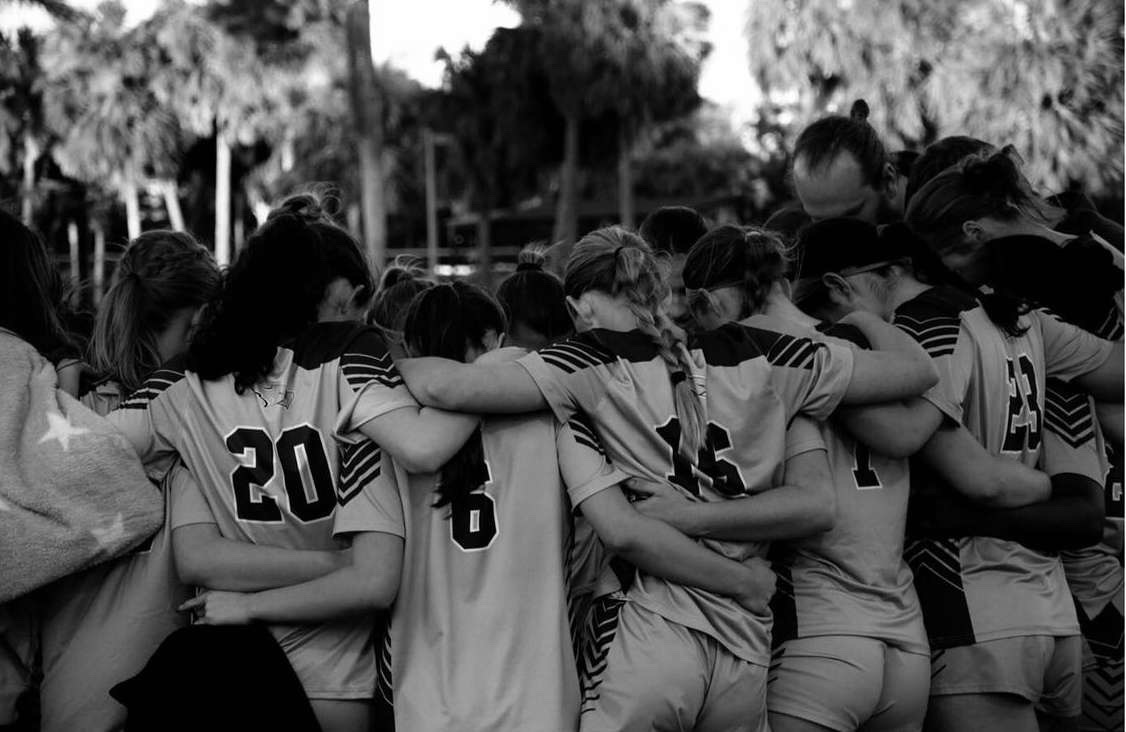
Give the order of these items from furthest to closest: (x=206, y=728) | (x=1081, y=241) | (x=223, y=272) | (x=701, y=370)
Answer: (x=1081, y=241)
(x=223, y=272)
(x=701, y=370)
(x=206, y=728)

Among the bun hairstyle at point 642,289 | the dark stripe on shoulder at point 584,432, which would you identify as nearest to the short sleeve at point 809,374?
the bun hairstyle at point 642,289

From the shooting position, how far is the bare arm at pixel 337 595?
9.54 ft

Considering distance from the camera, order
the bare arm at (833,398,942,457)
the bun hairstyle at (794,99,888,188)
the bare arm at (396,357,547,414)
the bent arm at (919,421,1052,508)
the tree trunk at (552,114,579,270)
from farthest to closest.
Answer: the tree trunk at (552,114,579,270) → the bun hairstyle at (794,99,888,188) → the bent arm at (919,421,1052,508) → the bare arm at (833,398,942,457) → the bare arm at (396,357,547,414)

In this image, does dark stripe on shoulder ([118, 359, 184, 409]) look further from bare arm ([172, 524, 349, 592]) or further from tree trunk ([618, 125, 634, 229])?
tree trunk ([618, 125, 634, 229])

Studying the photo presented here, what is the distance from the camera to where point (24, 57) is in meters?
42.2

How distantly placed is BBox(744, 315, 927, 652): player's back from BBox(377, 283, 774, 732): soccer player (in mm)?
205

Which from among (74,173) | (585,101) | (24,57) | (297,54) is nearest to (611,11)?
(585,101)

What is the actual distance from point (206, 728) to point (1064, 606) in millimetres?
2323

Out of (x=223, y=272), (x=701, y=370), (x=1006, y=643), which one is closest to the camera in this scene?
(x=701, y=370)

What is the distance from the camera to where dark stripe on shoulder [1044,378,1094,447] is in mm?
3688

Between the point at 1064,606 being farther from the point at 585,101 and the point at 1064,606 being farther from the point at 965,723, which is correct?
the point at 585,101

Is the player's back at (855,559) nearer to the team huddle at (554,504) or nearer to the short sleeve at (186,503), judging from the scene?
the team huddle at (554,504)

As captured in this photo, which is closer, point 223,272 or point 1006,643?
point 1006,643

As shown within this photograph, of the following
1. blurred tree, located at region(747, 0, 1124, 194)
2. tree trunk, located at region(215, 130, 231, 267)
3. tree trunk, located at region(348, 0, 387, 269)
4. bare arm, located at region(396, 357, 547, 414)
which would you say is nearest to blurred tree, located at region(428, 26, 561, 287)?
tree trunk, located at region(215, 130, 231, 267)
